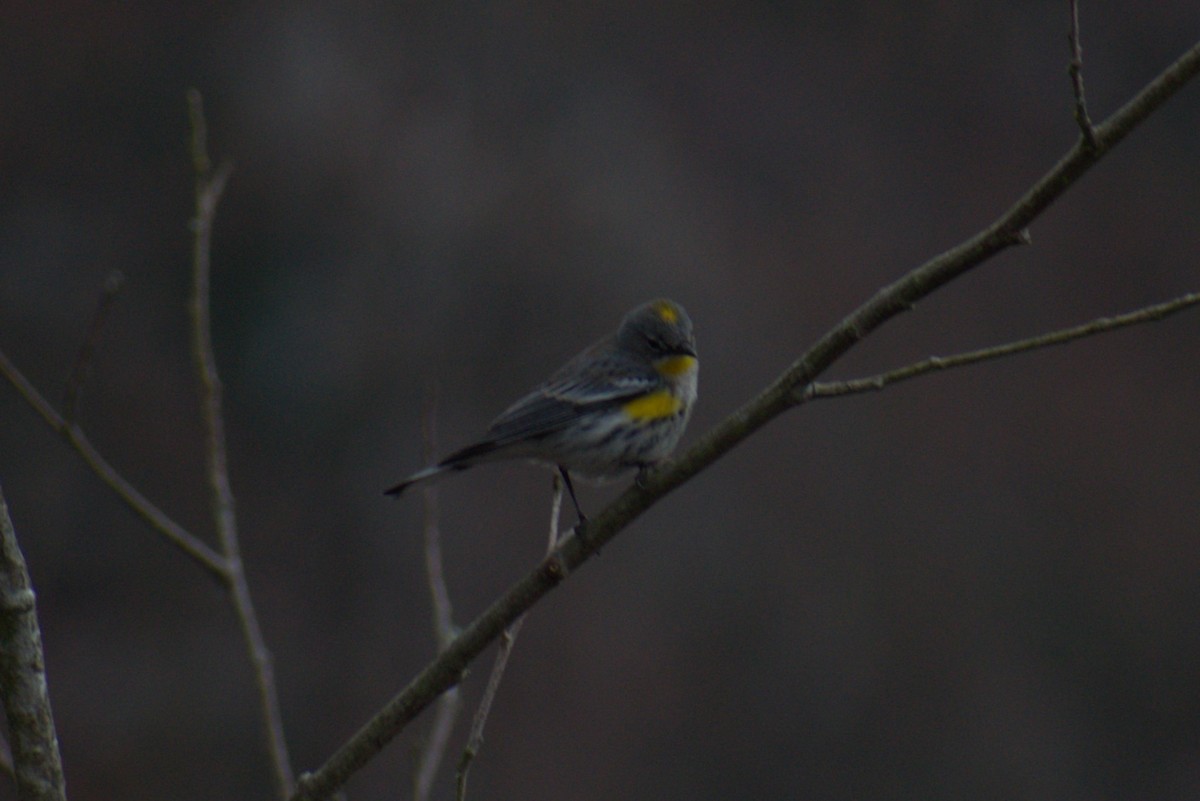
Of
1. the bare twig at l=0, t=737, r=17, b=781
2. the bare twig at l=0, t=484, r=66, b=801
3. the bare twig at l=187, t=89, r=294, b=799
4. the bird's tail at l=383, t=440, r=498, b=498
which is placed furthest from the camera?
the bird's tail at l=383, t=440, r=498, b=498

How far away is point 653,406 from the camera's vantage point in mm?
4574

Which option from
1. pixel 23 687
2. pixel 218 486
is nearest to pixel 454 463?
pixel 218 486

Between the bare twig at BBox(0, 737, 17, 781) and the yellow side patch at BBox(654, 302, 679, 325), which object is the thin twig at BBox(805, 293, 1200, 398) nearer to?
the bare twig at BBox(0, 737, 17, 781)

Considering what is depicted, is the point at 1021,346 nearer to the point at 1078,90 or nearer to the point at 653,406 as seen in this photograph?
the point at 1078,90

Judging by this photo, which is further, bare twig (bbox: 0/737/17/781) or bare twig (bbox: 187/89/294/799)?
bare twig (bbox: 187/89/294/799)

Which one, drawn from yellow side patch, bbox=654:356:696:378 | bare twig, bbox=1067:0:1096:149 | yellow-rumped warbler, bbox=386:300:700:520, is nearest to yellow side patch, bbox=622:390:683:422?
yellow-rumped warbler, bbox=386:300:700:520

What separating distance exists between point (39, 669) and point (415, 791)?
108cm

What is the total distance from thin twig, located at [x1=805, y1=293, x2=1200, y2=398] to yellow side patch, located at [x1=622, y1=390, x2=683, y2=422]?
6.26 ft

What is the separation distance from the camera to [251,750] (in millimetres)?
10617

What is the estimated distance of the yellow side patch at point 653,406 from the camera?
4516 millimetres

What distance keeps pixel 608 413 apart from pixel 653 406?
182mm

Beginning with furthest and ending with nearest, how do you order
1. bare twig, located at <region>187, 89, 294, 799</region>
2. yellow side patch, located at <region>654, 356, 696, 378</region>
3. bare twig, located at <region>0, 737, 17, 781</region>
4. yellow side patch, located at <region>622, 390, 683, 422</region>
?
yellow side patch, located at <region>654, 356, 696, 378</region> → yellow side patch, located at <region>622, 390, 683, 422</region> → bare twig, located at <region>187, 89, 294, 799</region> → bare twig, located at <region>0, 737, 17, 781</region>

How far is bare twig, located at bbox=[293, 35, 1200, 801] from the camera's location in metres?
2.35

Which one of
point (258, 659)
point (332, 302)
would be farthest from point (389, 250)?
point (258, 659)
